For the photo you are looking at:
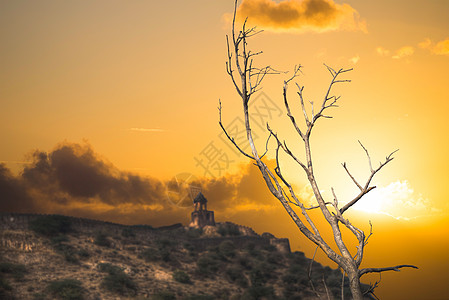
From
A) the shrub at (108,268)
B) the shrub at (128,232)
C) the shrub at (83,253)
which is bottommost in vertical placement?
the shrub at (108,268)

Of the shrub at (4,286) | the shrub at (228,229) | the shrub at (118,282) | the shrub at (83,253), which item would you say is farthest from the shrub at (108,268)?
the shrub at (228,229)

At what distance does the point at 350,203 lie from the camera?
516 cm

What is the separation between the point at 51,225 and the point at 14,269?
13115mm

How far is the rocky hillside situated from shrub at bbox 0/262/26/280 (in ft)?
0.32

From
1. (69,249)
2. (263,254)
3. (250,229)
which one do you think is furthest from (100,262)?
(250,229)

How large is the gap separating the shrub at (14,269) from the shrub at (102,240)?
13.4m

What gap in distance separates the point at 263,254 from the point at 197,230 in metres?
14.3

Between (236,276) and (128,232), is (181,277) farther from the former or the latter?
(128,232)

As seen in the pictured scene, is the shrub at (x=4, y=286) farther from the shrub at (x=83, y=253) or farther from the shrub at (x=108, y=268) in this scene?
the shrub at (x=83, y=253)

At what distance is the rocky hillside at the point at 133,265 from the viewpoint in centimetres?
4578

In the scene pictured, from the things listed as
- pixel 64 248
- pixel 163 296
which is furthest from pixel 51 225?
pixel 163 296

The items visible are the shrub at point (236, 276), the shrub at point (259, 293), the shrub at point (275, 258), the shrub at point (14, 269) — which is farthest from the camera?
the shrub at point (275, 258)

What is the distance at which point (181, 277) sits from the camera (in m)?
54.7

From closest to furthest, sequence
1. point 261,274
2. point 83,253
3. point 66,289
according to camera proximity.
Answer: point 66,289 < point 83,253 < point 261,274
